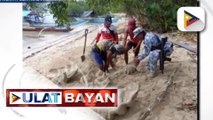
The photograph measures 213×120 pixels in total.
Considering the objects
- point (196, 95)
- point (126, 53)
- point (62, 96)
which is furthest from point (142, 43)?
point (62, 96)

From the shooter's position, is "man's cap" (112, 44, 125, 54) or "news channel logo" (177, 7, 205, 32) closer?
"news channel logo" (177, 7, 205, 32)

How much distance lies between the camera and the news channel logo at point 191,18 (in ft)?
7.17

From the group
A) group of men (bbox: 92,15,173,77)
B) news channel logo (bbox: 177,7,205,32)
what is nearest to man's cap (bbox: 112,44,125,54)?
group of men (bbox: 92,15,173,77)

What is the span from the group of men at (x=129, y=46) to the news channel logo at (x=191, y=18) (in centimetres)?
17

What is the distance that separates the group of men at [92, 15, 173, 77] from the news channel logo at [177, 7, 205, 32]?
17 cm

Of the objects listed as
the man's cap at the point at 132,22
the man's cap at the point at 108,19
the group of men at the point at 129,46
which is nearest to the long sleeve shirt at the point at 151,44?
the group of men at the point at 129,46

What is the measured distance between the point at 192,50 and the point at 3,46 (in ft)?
4.22

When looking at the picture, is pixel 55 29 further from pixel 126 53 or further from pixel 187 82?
pixel 187 82

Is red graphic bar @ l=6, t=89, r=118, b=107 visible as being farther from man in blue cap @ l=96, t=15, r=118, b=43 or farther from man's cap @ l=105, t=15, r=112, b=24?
man's cap @ l=105, t=15, r=112, b=24

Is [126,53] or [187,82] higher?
[126,53]

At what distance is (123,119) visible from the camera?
7.54ft

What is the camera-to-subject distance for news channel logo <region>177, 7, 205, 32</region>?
86.0 inches

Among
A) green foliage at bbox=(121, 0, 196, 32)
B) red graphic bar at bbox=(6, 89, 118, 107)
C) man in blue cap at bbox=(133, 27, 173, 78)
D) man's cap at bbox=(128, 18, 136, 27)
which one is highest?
green foliage at bbox=(121, 0, 196, 32)

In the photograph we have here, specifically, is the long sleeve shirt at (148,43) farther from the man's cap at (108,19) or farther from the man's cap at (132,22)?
the man's cap at (108,19)
